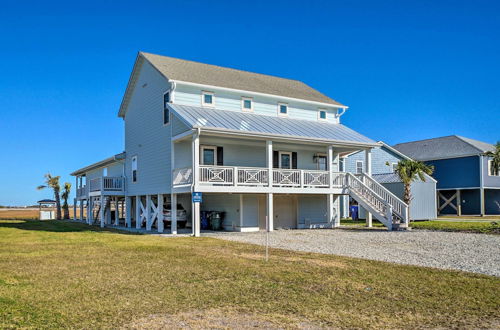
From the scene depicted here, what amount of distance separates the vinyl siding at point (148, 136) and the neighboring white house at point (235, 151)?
0.18ft

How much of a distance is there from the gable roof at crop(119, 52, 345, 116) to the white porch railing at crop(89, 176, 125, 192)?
173 inches

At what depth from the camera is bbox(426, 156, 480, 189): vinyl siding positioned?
36688 mm

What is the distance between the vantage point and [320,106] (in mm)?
27297

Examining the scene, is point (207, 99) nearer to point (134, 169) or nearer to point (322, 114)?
point (134, 169)

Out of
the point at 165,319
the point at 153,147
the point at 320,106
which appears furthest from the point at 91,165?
the point at 165,319

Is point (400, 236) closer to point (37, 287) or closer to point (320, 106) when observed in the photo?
point (320, 106)

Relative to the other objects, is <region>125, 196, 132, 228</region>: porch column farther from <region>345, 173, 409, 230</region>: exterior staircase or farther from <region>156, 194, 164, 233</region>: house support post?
<region>345, 173, 409, 230</region>: exterior staircase

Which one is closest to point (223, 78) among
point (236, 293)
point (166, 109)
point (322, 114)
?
point (166, 109)

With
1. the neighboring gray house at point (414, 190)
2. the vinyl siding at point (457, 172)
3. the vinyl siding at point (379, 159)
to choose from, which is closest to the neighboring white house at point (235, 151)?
the neighboring gray house at point (414, 190)

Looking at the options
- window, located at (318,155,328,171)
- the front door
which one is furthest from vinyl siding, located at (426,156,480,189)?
the front door

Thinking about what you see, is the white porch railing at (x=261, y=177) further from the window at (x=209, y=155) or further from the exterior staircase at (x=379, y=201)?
the window at (x=209, y=155)

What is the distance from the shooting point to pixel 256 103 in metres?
24.9

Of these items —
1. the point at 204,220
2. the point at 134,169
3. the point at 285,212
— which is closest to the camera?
the point at 204,220

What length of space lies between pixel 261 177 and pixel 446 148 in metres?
24.4
